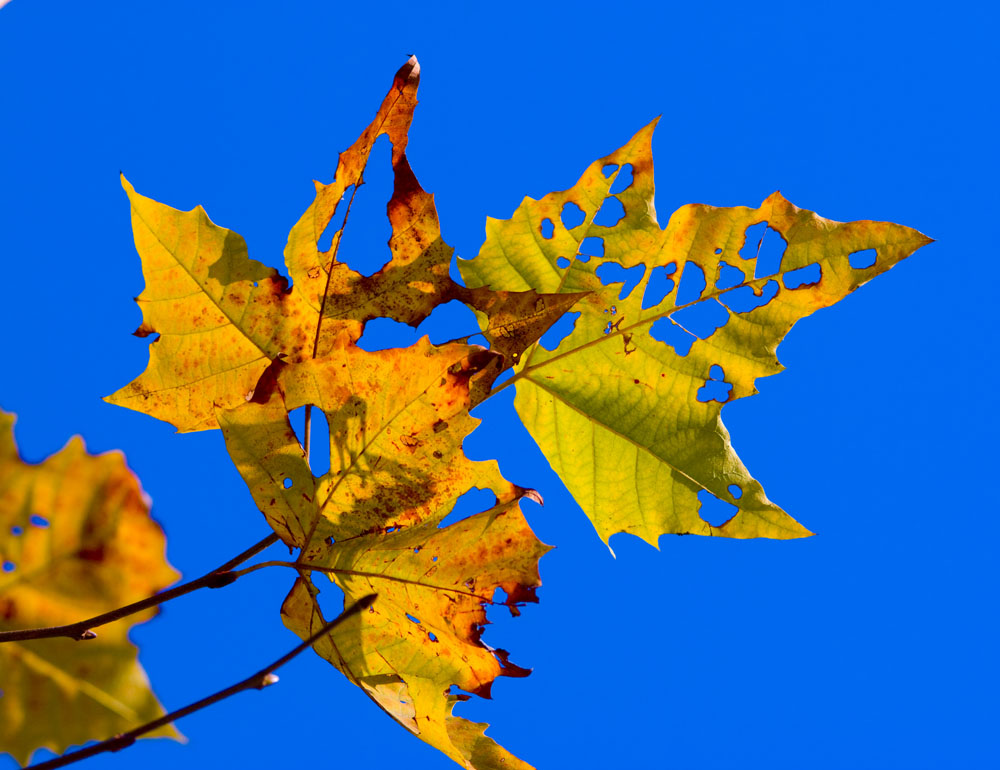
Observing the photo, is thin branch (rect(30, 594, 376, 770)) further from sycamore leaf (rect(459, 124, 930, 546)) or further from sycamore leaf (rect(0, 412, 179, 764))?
sycamore leaf (rect(0, 412, 179, 764))

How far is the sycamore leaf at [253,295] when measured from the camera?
1.36 feet

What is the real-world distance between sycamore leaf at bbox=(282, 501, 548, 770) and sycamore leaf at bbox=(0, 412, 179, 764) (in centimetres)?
36

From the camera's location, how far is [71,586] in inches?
28.8

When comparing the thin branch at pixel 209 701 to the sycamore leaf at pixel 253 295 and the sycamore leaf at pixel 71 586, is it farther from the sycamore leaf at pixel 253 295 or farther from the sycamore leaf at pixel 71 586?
the sycamore leaf at pixel 71 586

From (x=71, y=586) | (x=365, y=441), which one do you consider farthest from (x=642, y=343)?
(x=71, y=586)

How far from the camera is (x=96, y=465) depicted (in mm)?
745

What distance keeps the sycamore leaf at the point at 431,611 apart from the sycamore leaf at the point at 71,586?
0.36 m

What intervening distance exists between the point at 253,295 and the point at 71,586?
46cm

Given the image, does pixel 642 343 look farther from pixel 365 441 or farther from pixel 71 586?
pixel 71 586

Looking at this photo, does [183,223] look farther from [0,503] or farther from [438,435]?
[0,503]

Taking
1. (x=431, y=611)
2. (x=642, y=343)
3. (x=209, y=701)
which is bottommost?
(x=209, y=701)

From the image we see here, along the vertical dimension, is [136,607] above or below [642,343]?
below

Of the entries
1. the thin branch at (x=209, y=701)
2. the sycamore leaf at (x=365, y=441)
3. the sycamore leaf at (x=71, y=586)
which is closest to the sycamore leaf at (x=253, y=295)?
the sycamore leaf at (x=365, y=441)

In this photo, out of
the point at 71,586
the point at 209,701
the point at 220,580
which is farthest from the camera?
the point at 71,586
